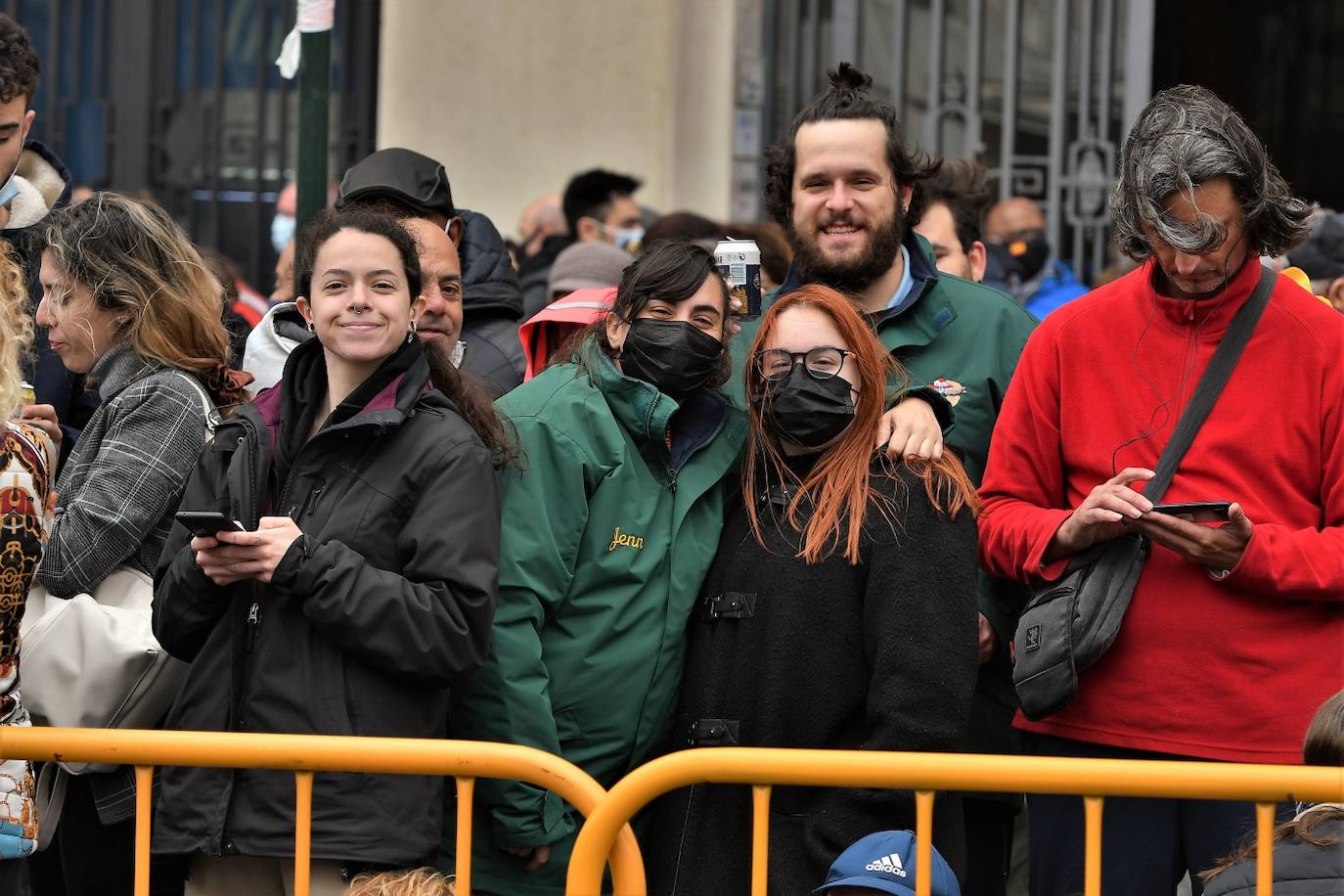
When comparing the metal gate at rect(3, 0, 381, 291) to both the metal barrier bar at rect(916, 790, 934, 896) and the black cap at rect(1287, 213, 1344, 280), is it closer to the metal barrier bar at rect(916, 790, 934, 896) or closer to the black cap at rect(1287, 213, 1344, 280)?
the black cap at rect(1287, 213, 1344, 280)

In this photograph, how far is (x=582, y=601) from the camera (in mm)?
3404

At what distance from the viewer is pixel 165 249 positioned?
3.90 metres

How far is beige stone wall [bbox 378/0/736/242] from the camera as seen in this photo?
8375mm

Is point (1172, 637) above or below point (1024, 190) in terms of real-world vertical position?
below

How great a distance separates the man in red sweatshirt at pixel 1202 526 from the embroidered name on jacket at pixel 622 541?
31.0 inches

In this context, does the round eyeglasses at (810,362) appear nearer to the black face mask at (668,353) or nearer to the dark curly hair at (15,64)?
the black face mask at (668,353)

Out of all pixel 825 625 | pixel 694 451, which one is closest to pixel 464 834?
pixel 825 625

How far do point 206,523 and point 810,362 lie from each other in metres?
1.22

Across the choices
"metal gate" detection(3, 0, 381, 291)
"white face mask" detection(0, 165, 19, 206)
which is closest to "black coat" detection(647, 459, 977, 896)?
"white face mask" detection(0, 165, 19, 206)

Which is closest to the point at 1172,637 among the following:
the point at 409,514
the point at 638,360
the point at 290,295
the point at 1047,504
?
the point at 1047,504

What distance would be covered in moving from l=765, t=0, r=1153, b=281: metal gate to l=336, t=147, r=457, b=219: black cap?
3.89 meters

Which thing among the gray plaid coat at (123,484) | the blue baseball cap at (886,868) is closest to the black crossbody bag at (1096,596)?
the blue baseball cap at (886,868)

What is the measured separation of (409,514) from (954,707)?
3.55 ft

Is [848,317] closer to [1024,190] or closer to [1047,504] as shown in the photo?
[1047,504]
